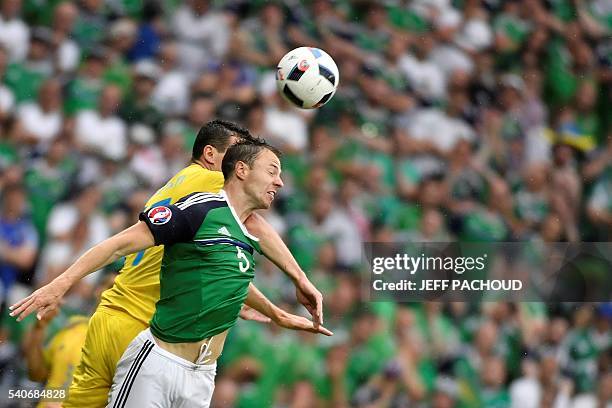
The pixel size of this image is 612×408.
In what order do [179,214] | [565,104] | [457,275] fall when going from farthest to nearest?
1. [565,104]
2. [457,275]
3. [179,214]

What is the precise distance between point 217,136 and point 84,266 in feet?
5.03

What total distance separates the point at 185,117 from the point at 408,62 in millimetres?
2230

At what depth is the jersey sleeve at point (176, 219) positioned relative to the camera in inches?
167

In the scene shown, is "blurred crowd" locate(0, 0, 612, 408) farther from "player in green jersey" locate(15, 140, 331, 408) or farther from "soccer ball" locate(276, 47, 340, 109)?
"player in green jersey" locate(15, 140, 331, 408)

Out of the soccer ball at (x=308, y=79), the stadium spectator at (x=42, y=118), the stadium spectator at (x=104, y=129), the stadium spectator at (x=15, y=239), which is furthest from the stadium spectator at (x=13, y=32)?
the soccer ball at (x=308, y=79)

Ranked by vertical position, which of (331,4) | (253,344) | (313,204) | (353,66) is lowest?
(253,344)

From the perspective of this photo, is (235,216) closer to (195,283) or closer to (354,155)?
(195,283)

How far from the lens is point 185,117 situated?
8.69 meters

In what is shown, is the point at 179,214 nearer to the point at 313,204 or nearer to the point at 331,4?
the point at 313,204

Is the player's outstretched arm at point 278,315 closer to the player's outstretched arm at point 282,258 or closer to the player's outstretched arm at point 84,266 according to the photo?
the player's outstretched arm at point 282,258

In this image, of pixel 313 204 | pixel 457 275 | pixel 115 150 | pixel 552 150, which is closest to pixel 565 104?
pixel 552 150

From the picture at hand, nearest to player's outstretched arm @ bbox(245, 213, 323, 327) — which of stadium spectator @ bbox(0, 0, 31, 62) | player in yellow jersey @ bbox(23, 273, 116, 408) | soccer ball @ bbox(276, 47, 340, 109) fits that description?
soccer ball @ bbox(276, 47, 340, 109)

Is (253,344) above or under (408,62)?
under

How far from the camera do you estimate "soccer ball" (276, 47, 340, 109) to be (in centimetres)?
611
